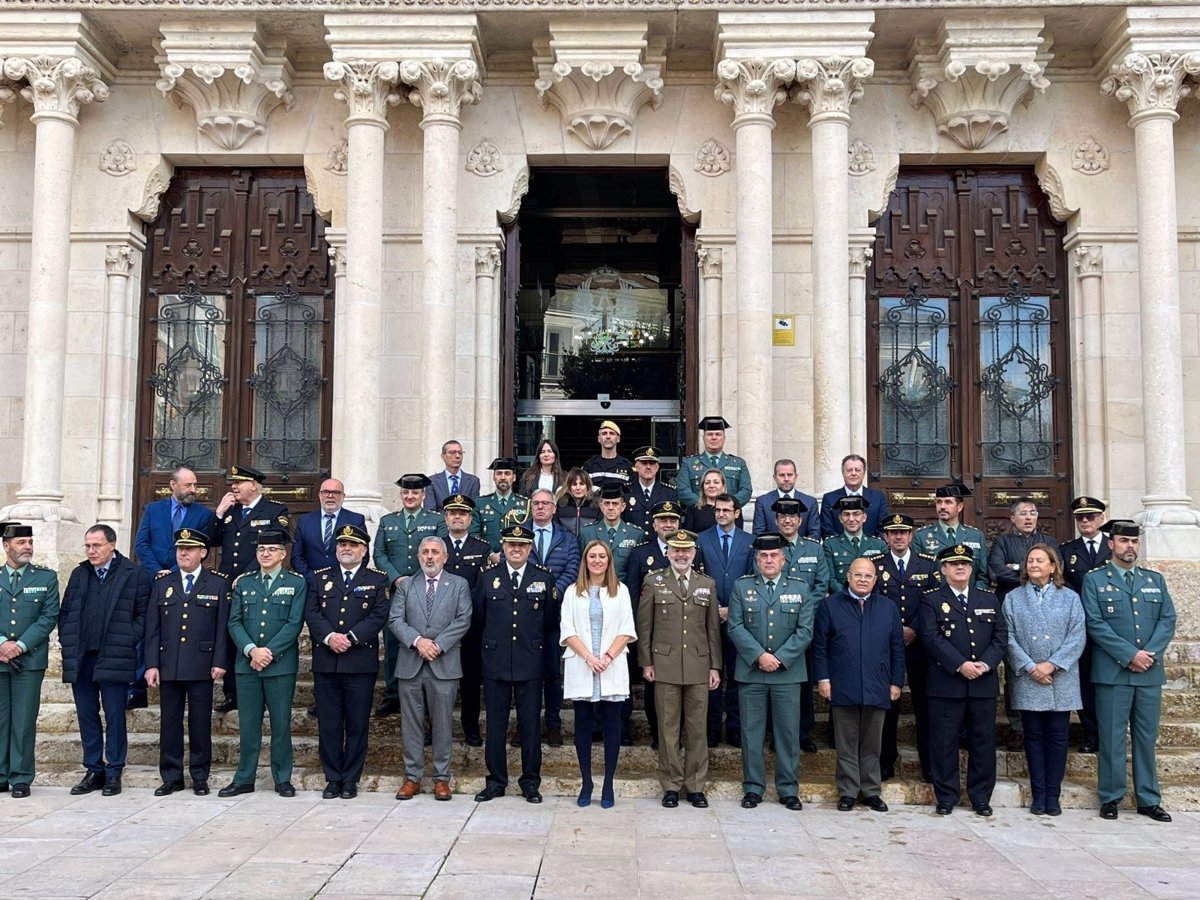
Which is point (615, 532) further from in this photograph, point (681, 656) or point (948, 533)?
point (948, 533)

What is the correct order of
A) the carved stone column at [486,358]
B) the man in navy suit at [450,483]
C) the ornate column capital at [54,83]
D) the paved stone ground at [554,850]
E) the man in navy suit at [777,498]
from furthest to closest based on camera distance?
the carved stone column at [486,358] → the ornate column capital at [54,83] → the man in navy suit at [450,483] → the man in navy suit at [777,498] → the paved stone ground at [554,850]

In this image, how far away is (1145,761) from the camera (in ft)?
25.5

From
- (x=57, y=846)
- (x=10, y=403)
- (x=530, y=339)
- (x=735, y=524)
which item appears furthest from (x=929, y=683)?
(x=10, y=403)

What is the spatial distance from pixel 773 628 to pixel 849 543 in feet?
4.51

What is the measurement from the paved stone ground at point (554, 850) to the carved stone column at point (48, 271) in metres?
4.74

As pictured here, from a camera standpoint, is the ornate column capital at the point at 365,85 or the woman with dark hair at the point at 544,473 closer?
the woman with dark hair at the point at 544,473

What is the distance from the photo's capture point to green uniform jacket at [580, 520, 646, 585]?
884cm

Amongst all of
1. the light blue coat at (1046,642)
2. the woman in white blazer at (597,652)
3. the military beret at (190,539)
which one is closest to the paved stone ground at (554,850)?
the woman in white blazer at (597,652)

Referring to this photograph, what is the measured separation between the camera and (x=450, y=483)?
1003 cm

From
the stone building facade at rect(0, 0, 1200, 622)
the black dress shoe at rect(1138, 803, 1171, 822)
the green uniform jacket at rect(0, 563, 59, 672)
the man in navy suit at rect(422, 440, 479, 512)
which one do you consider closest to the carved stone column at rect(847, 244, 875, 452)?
the stone building facade at rect(0, 0, 1200, 622)

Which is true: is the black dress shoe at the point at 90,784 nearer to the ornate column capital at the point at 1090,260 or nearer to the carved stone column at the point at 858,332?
the carved stone column at the point at 858,332

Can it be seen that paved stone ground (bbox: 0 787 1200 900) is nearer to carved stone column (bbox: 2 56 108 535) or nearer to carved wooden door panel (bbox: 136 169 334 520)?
carved stone column (bbox: 2 56 108 535)

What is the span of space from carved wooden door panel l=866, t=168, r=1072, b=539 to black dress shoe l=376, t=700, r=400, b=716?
6.17 metres

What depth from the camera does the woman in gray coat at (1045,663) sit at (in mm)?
7789
